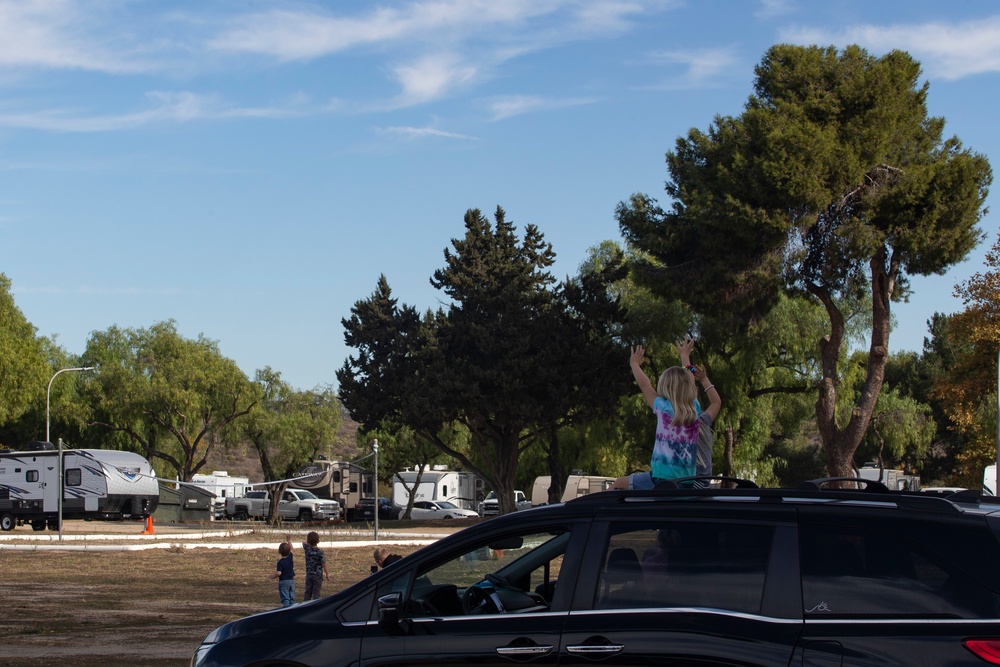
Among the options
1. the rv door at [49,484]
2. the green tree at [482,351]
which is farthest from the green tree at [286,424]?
the rv door at [49,484]

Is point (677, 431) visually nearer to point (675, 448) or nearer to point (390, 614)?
point (675, 448)

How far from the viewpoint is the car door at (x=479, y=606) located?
5301 mm

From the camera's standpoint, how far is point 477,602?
5652 mm

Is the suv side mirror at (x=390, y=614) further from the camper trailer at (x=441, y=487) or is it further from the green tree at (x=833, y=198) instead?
the camper trailer at (x=441, y=487)

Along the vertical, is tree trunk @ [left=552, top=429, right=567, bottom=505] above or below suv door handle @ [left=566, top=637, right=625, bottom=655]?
below

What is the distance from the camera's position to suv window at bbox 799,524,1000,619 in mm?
4523

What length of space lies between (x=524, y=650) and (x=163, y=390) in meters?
59.9

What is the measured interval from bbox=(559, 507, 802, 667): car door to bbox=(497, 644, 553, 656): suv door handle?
96 millimetres

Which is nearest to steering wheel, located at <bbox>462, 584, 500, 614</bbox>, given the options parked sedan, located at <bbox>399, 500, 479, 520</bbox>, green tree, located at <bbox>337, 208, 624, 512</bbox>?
green tree, located at <bbox>337, 208, 624, 512</bbox>

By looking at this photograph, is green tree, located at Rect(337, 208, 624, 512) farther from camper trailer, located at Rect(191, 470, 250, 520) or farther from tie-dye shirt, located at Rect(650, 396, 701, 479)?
tie-dye shirt, located at Rect(650, 396, 701, 479)

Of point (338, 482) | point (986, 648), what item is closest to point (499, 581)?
point (986, 648)

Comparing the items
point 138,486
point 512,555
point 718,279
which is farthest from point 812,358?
point 512,555

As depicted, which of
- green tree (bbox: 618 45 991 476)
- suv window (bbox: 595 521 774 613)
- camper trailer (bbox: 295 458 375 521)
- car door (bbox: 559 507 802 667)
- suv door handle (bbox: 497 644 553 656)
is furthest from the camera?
camper trailer (bbox: 295 458 375 521)

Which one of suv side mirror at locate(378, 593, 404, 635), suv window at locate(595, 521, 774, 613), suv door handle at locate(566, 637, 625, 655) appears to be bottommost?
suv door handle at locate(566, 637, 625, 655)
